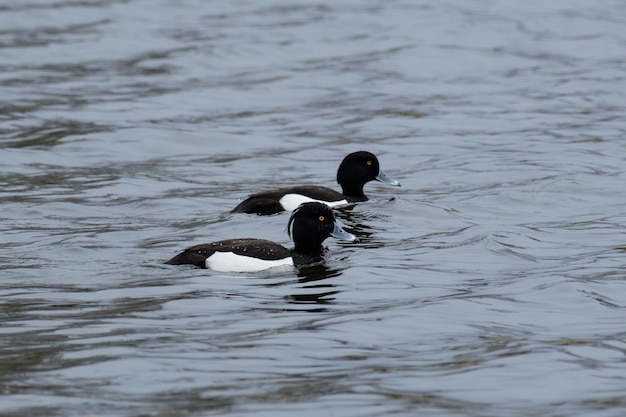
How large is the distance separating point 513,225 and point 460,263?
1844mm

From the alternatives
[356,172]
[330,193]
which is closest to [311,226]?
[330,193]

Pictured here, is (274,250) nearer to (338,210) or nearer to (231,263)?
(231,263)

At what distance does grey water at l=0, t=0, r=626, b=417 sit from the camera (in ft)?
25.5

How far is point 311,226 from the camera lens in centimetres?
1148

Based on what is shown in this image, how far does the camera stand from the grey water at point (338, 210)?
25.5 feet

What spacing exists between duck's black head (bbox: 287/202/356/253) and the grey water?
0.90ft

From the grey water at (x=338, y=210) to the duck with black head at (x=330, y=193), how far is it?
0.18 metres

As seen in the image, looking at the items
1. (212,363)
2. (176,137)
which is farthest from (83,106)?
(212,363)

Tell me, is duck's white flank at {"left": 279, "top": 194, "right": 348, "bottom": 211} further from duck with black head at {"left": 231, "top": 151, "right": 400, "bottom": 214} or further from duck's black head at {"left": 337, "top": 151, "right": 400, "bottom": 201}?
duck's black head at {"left": 337, "top": 151, "right": 400, "bottom": 201}

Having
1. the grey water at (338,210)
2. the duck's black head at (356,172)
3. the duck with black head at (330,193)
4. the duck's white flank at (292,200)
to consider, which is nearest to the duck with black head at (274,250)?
the grey water at (338,210)

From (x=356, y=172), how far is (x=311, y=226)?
3.24m

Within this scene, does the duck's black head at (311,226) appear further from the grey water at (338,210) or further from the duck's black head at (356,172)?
the duck's black head at (356,172)

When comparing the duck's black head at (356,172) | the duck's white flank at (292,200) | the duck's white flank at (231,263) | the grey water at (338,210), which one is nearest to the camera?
the grey water at (338,210)

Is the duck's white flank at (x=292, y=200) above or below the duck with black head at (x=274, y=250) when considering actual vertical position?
below
